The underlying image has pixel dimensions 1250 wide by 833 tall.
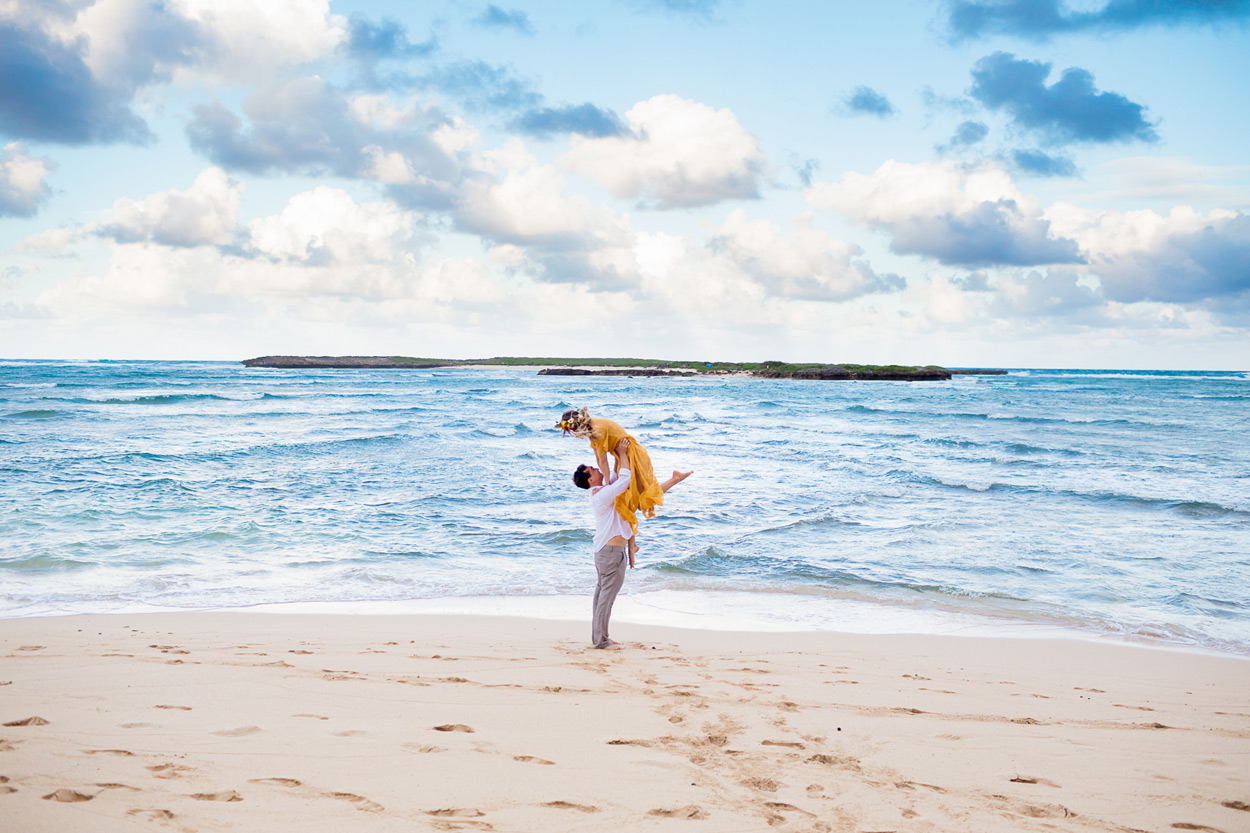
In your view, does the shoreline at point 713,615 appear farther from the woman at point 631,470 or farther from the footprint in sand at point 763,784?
the footprint in sand at point 763,784

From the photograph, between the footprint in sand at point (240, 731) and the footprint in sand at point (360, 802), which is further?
the footprint in sand at point (240, 731)

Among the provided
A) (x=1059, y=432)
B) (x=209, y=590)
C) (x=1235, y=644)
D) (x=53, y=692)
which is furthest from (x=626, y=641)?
(x=1059, y=432)

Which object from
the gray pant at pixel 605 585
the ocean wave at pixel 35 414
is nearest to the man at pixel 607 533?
the gray pant at pixel 605 585

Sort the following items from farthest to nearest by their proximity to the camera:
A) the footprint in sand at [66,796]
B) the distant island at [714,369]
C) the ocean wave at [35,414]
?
the distant island at [714,369], the ocean wave at [35,414], the footprint in sand at [66,796]

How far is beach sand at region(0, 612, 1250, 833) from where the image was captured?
357cm

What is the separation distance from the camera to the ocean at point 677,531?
870 cm

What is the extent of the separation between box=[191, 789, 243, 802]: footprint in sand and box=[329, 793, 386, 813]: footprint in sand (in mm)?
424

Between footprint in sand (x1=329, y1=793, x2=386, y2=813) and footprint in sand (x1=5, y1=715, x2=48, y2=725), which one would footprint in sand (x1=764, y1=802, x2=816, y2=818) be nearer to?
footprint in sand (x1=329, y1=793, x2=386, y2=813)

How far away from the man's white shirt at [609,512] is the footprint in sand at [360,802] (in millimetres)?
3426

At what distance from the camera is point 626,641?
7.16 m

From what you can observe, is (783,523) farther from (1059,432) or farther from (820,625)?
(1059,432)

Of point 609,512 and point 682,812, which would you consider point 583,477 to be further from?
point 682,812

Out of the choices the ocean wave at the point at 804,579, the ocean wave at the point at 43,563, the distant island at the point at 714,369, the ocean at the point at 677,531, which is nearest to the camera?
the ocean at the point at 677,531

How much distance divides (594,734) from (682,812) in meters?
1.09
